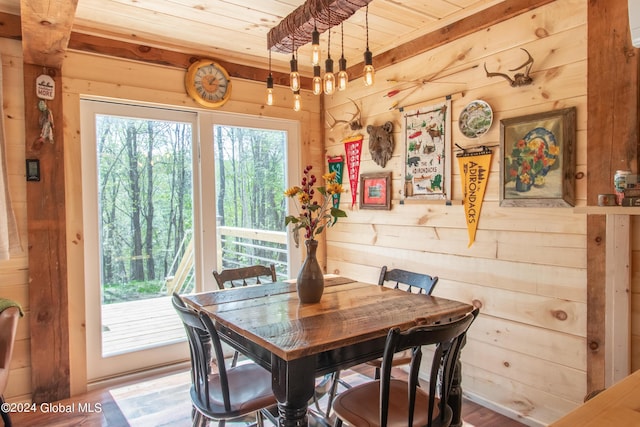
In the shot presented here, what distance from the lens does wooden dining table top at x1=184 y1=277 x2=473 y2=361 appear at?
1.51 metres

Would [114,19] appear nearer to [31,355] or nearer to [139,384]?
[31,355]

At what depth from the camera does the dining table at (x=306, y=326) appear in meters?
1.46

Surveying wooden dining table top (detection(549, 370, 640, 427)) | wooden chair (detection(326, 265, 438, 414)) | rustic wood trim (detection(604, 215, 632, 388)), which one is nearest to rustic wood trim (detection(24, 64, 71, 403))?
wooden chair (detection(326, 265, 438, 414))

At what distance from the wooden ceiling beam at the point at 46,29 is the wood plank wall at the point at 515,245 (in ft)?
7.02

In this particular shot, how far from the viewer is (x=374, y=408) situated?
167cm

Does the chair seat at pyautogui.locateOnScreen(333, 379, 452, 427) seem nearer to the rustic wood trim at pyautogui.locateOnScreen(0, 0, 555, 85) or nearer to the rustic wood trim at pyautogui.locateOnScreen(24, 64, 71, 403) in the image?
the rustic wood trim at pyautogui.locateOnScreen(24, 64, 71, 403)

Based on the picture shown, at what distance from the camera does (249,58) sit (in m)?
3.41

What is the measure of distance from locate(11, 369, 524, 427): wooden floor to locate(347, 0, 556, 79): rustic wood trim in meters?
2.31

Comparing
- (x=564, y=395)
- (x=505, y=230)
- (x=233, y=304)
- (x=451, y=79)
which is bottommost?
(x=564, y=395)

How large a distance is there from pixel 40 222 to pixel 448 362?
2511mm

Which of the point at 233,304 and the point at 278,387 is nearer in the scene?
the point at 278,387

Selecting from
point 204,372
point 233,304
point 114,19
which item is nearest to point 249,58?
point 114,19

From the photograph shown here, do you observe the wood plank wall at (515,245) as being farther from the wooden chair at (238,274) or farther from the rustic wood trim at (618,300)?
the wooden chair at (238,274)

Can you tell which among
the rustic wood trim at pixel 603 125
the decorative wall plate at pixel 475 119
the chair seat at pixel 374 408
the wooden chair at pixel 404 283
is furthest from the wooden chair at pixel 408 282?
the decorative wall plate at pixel 475 119
